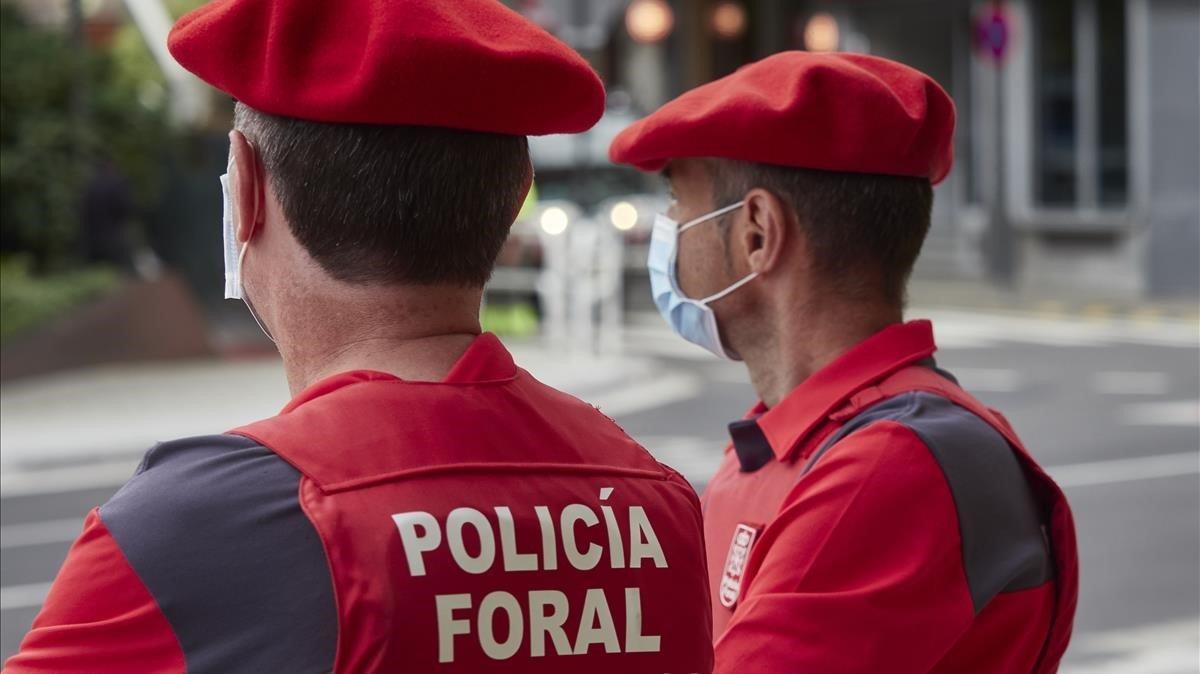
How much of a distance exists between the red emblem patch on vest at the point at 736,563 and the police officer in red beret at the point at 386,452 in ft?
1.93

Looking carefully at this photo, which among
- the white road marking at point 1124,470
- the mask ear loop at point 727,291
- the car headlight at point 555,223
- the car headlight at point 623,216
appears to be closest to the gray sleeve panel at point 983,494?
the mask ear loop at point 727,291

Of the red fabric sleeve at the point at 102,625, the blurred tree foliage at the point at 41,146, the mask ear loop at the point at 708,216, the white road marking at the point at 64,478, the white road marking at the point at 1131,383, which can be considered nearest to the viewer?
the red fabric sleeve at the point at 102,625

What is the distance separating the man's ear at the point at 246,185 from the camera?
170 centimetres

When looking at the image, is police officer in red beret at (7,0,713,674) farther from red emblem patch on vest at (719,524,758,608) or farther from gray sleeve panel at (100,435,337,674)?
red emblem patch on vest at (719,524,758,608)

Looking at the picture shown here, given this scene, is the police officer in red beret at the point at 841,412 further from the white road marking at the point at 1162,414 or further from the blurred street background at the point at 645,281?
the white road marking at the point at 1162,414

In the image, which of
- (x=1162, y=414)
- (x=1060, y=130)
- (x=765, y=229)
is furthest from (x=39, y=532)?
(x=1060, y=130)

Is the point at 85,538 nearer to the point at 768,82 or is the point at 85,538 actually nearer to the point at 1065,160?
the point at 768,82

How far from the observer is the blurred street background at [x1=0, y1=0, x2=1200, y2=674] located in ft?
34.1

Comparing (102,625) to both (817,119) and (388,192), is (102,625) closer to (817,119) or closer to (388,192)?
(388,192)

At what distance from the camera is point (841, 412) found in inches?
99.3

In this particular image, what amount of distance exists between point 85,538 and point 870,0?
30441mm

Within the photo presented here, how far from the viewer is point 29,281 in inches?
663

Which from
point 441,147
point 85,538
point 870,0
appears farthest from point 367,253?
point 870,0

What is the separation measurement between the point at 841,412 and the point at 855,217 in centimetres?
28
